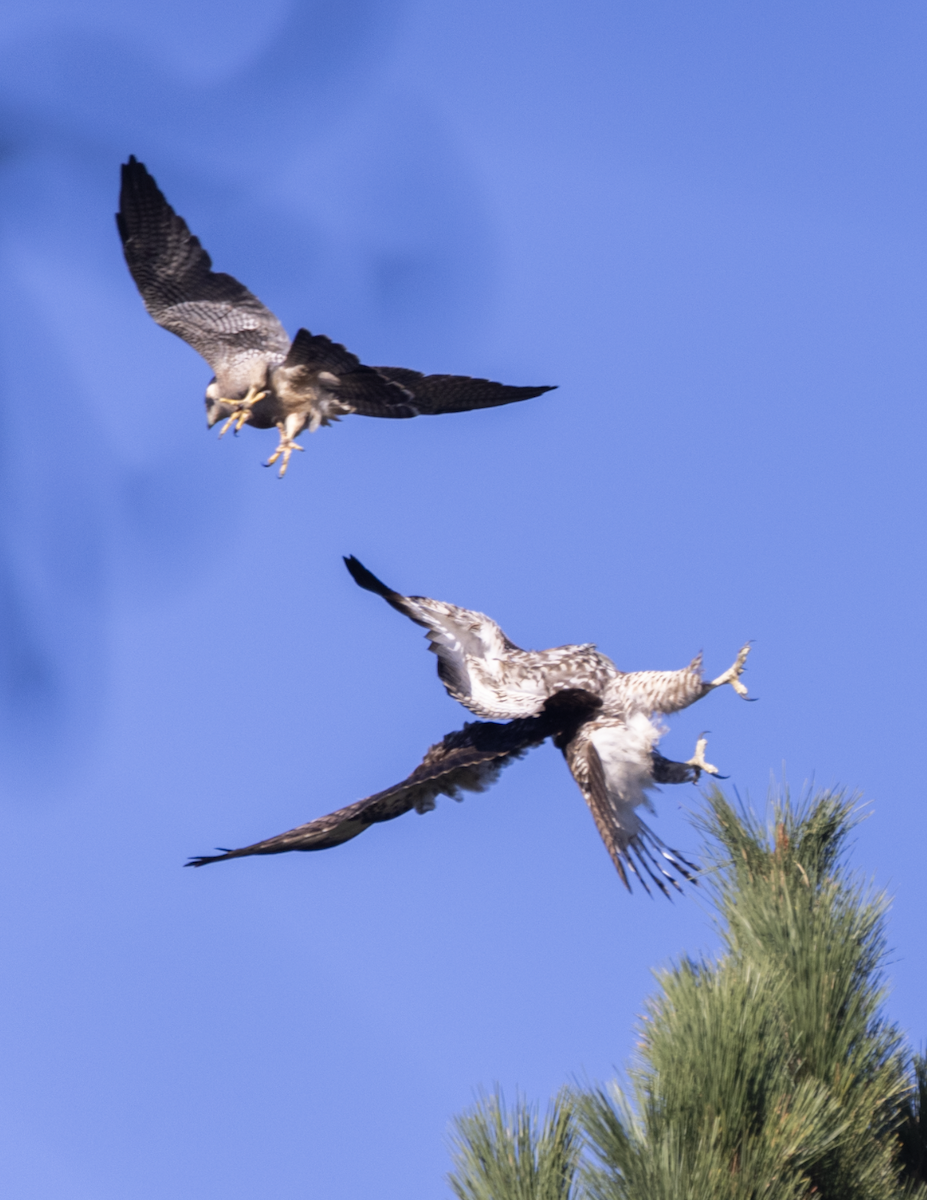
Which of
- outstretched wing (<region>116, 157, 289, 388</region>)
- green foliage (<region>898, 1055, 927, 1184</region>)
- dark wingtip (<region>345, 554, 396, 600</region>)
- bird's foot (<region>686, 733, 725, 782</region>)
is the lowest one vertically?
green foliage (<region>898, 1055, 927, 1184</region>)

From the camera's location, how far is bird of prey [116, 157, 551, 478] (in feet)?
23.6

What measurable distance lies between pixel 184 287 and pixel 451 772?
3.01 metres

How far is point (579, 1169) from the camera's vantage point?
14.9 feet

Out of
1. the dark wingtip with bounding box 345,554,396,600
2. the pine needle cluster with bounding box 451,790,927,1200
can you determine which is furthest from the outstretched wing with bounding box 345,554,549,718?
the pine needle cluster with bounding box 451,790,927,1200

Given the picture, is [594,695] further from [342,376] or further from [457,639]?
[342,376]

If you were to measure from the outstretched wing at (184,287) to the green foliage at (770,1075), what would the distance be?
423cm

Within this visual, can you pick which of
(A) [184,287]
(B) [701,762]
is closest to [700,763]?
(B) [701,762]

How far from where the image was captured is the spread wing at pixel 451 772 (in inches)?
292

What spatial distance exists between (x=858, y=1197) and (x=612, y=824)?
301cm

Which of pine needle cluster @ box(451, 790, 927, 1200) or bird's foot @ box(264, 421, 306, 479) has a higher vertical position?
bird's foot @ box(264, 421, 306, 479)

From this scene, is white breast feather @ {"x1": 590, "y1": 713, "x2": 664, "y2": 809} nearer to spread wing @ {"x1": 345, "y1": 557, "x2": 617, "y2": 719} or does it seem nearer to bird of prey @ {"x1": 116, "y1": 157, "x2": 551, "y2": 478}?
spread wing @ {"x1": 345, "y1": 557, "x2": 617, "y2": 719}

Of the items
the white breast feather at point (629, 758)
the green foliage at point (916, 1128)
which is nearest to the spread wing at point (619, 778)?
the white breast feather at point (629, 758)

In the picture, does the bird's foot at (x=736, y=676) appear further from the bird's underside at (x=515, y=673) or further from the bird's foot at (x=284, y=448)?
the bird's foot at (x=284, y=448)

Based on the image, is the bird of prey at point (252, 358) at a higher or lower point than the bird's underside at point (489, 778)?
higher
